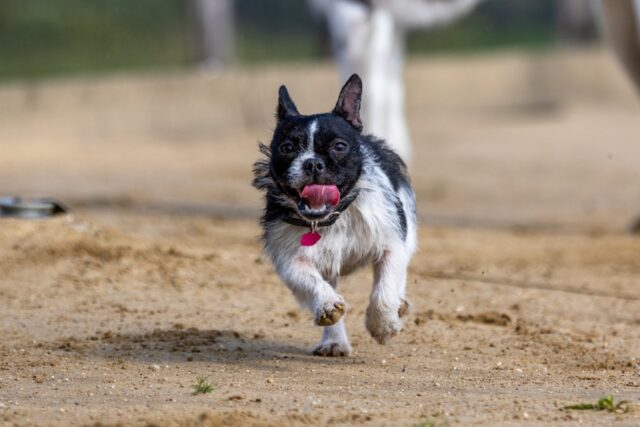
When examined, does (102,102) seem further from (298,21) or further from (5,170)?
(298,21)

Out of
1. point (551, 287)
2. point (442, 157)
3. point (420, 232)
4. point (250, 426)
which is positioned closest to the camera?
point (250, 426)

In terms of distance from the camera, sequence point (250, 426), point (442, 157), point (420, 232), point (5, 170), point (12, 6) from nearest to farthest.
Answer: point (250, 426) < point (420, 232) < point (5, 170) < point (442, 157) < point (12, 6)

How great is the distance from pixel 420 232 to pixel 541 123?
9839 millimetres

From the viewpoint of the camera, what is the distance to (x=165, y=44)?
21.2 meters

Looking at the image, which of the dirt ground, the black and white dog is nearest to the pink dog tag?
the black and white dog

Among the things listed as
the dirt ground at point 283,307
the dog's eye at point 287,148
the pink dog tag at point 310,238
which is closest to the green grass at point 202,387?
the dirt ground at point 283,307

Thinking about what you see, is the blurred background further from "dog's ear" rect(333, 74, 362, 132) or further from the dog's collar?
the dog's collar

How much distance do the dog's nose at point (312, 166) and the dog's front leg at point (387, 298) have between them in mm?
644

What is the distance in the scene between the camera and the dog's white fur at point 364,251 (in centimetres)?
670

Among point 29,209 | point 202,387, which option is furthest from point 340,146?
point 29,209

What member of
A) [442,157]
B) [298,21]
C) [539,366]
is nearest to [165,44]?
[298,21]

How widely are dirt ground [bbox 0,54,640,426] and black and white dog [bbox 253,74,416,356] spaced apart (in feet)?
1.13

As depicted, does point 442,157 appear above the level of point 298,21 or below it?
below

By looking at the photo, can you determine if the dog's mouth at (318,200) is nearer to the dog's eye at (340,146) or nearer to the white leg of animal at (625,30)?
the dog's eye at (340,146)
